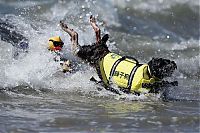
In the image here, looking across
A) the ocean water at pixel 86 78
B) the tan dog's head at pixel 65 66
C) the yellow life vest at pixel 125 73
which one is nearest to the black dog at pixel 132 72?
the yellow life vest at pixel 125 73

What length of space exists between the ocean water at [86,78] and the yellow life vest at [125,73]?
0.18 meters

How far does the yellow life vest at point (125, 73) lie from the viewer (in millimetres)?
7395

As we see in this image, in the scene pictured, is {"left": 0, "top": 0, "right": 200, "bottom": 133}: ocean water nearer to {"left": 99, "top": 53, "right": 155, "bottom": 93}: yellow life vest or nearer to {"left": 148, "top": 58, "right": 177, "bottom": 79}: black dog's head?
{"left": 99, "top": 53, "right": 155, "bottom": 93}: yellow life vest

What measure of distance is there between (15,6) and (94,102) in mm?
8264

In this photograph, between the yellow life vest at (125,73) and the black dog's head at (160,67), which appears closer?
the black dog's head at (160,67)

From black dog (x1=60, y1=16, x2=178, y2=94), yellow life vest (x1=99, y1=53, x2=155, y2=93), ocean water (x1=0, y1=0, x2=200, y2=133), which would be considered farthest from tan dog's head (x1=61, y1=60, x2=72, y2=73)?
yellow life vest (x1=99, y1=53, x2=155, y2=93)

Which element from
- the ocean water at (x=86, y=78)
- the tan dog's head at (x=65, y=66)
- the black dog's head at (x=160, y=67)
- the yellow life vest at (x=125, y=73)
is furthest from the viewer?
the tan dog's head at (x=65, y=66)

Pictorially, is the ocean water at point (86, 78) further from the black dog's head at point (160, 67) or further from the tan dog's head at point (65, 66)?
the black dog's head at point (160, 67)

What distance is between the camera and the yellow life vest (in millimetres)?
7395

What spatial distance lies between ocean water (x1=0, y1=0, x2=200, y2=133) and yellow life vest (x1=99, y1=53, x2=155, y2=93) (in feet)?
0.59

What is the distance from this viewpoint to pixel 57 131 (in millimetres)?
5414

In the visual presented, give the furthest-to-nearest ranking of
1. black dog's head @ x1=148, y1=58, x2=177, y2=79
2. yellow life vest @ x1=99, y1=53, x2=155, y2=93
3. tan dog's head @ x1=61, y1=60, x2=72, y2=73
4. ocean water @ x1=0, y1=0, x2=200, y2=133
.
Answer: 1. tan dog's head @ x1=61, y1=60, x2=72, y2=73
2. yellow life vest @ x1=99, y1=53, x2=155, y2=93
3. black dog's head @ x1=148, y1=58, x2=177, y2=79
4. ocean water @ x1=0, y1=0, x2=200, y2=133

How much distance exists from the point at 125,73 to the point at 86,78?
5.00 ft

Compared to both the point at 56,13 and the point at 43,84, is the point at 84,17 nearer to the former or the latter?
the point at 56,13
